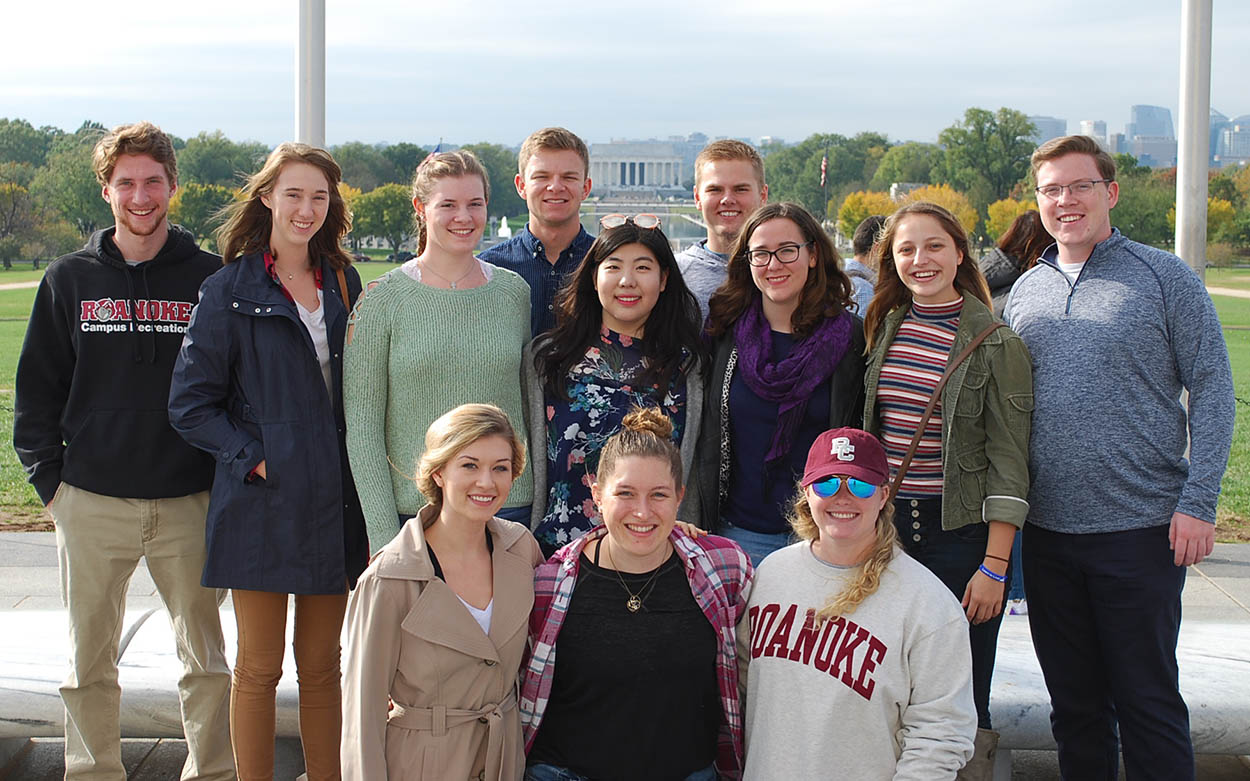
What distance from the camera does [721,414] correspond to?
3.90 meters

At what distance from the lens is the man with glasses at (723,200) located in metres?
4.70

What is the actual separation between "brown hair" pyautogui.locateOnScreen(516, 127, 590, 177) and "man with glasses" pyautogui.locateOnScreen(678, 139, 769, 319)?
0.51 meters

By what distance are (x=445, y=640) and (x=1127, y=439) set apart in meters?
2.19

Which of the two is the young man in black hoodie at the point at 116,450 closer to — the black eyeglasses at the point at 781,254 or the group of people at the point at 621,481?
the group of people at the point at 621,481

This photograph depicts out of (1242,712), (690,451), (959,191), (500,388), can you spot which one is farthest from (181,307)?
(959,191)

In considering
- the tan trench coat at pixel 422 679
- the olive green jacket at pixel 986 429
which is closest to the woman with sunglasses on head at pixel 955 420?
the olive green jacket at pixel 986 429

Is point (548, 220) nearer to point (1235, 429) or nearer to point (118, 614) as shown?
point (118, 614)

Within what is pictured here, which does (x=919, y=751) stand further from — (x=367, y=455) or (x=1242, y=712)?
(x=367, y=455)

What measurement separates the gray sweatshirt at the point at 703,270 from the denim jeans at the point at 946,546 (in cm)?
125

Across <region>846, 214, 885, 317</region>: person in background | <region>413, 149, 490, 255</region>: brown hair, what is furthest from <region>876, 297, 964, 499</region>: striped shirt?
<region>846, 214, 885, 317</region>: person in background

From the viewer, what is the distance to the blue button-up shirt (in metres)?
4.54

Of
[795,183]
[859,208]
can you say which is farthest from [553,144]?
[795,183]

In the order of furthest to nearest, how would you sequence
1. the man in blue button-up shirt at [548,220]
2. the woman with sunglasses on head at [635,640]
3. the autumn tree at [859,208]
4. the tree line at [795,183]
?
the autumn tree at [859,208] < the tree line at [795,183] < the man in blue button-up shirt at [548,220] < the woman with sunglasses on head at [635,640]

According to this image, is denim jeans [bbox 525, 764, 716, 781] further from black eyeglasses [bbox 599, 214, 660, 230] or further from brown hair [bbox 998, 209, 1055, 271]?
brown hair [bbox 998, 209, 1055, 271]
